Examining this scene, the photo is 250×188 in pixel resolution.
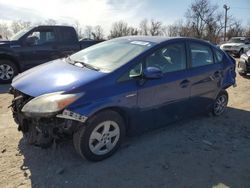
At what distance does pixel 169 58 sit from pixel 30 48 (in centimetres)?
603

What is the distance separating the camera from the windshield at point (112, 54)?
14.3ft

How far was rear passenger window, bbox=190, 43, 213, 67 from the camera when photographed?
531cm

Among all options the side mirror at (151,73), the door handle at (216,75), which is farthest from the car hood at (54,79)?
the door handle at (216,75)

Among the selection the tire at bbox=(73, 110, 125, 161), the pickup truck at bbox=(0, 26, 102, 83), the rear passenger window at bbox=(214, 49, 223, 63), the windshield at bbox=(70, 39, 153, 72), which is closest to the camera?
the tire at bbox=(73, 110, 125, 161)

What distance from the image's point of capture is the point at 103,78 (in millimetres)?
3990

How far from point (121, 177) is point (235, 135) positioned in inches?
96.4

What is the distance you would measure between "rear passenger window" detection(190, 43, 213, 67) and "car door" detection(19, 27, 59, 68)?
18.7ft

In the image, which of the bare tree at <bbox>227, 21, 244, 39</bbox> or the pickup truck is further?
the bare tree at <bbox>227, 21, 244, 39</bbox>

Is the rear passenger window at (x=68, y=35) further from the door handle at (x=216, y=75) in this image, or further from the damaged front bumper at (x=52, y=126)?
the damaged front bumper at (x=52, y=126)

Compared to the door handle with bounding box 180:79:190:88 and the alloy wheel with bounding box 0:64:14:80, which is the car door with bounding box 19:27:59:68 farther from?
the door handle with bounding box 180:79:190:88

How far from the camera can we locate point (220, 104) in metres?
6.25

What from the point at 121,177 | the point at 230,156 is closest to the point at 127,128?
the point at 121,177

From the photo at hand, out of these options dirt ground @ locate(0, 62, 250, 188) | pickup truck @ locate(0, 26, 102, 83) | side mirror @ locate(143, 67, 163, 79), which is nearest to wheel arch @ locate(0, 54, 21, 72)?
pickup truck @ locate(0, 26, 102, 83)

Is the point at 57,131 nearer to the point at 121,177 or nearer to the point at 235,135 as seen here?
the point at 121,177
